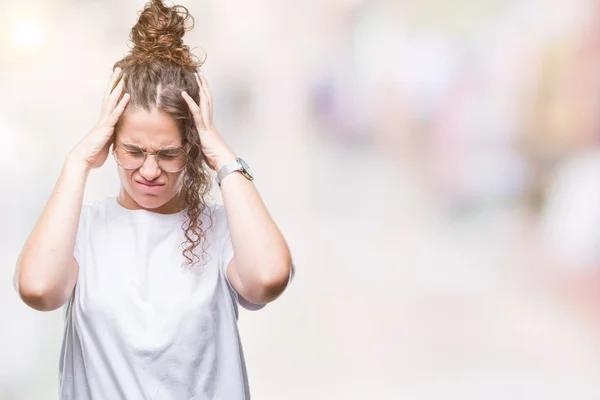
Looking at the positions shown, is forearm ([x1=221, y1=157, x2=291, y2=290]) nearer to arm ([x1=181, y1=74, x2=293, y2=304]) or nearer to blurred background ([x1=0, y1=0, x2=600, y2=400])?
arm ([x1=181, y1=74, x2=293, y2=304])

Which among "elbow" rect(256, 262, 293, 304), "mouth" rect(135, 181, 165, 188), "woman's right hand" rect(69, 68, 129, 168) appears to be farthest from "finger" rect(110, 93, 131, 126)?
"elbow" rect(256, 262, 293, 304)

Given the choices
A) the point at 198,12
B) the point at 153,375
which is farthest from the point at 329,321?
the point at 153,375

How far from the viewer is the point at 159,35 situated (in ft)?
4.69

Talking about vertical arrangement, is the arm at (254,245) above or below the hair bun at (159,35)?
below

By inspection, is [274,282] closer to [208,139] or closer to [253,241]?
[253,241]

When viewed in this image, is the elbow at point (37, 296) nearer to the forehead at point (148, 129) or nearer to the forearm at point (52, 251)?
the forearm at point (52, 251)

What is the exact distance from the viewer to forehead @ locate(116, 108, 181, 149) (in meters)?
1.36

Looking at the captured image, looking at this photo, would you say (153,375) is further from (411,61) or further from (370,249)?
(411,61)

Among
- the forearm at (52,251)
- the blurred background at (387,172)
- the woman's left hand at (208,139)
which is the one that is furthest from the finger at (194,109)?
the blurred background at (387,172)

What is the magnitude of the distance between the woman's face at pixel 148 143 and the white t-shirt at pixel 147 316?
0.29ft

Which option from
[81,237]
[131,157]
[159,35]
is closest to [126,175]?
[131,157]

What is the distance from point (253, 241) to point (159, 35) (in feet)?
1.31

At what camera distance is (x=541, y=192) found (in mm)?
2711

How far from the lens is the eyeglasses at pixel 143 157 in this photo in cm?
135
